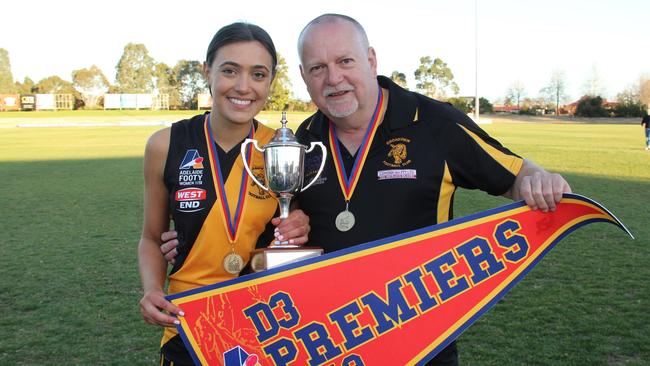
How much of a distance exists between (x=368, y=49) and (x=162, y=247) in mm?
1212

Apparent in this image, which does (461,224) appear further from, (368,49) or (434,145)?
(368,49)

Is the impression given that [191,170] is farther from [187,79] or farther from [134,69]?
[134,69]

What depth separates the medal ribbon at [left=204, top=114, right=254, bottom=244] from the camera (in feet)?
7.98

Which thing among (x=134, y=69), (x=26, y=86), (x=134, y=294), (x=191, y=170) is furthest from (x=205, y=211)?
(x=26, y=86)

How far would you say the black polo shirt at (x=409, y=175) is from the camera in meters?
2.50

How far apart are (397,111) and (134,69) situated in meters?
103

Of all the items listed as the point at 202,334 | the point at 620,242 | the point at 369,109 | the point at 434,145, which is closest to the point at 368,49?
the point at 369,109

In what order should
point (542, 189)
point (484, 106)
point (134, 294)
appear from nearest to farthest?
point (542, 189) < point (134, 294) < point (484, 106)

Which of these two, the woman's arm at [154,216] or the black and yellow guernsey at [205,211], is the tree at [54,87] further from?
the black and yellow guernsey at [205,211]

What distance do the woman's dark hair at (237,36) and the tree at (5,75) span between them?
112 metres

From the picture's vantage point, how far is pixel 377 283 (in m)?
2.37

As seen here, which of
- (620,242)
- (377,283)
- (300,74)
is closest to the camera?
(377,283)

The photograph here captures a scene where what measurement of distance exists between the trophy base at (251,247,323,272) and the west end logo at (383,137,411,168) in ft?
1.55

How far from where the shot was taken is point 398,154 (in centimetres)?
255
